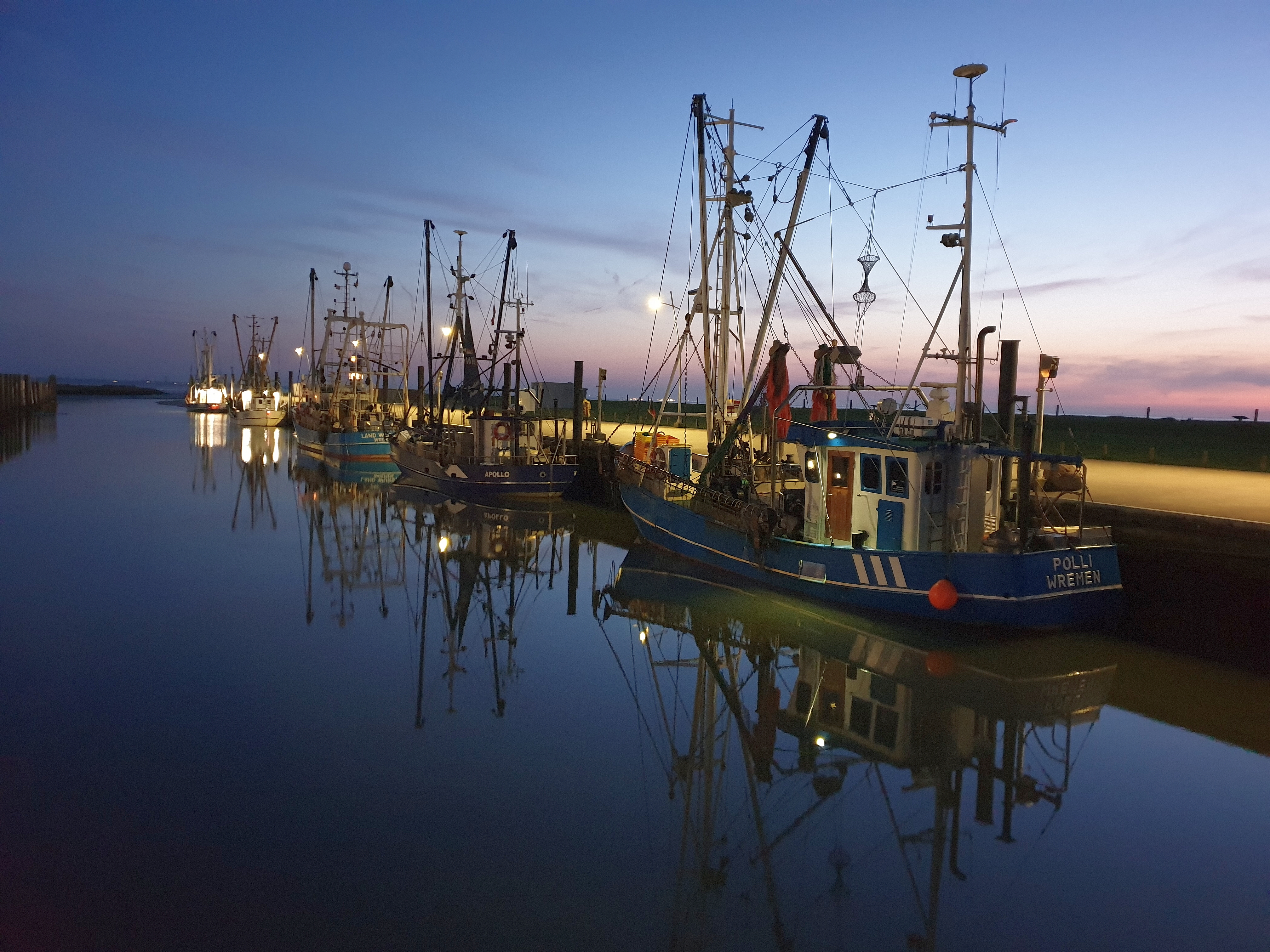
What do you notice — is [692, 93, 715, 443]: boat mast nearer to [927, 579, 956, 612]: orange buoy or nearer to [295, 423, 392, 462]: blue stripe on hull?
[927, 579, 956, 612]: orange buoy

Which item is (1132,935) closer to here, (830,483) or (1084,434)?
(830,483)

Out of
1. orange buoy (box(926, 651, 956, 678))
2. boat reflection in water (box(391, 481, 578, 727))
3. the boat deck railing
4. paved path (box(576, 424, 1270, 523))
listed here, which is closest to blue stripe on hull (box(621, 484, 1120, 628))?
orange buoy (box(926, 651, 956, 678))

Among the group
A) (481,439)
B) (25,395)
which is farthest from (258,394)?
(481,439)

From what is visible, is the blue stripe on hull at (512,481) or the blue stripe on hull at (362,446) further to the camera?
the blue stripe on hull at (362,446)

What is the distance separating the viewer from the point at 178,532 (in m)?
24.0

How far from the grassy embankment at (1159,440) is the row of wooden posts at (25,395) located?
5275cm

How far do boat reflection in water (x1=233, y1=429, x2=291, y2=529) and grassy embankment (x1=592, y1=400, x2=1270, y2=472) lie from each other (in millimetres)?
13811

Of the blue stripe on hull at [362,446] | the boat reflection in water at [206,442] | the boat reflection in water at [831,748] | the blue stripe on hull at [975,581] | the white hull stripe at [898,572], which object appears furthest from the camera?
the blue stripe on hull at [362,446]

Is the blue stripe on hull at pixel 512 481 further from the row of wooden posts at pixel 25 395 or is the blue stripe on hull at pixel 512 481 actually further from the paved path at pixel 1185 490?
the row of wooden posts at pixel 25 395

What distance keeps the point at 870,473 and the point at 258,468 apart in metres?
38.2

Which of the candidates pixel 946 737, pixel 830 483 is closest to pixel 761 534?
pixel 830 483

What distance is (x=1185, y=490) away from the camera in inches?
766

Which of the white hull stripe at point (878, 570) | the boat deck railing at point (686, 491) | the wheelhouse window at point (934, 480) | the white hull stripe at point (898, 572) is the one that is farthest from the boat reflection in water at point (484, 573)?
the wheelhouse window at point (934, 480)

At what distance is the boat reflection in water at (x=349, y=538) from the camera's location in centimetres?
1777
